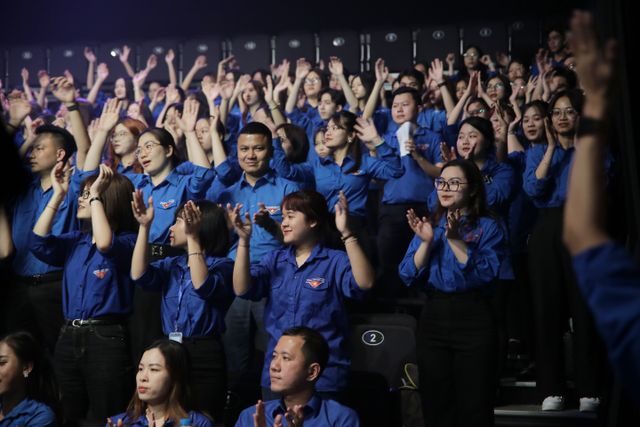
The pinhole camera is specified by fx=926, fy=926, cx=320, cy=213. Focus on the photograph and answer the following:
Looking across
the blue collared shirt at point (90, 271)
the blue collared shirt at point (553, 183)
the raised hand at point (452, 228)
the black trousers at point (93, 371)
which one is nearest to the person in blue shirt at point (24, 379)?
the black trousers at point (93, 371)

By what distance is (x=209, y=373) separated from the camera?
3.98 metres

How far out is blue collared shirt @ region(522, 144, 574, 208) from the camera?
178 inches

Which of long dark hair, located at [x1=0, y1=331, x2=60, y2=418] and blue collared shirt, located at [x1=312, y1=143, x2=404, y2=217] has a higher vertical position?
blue collared shirt, located at [x1=312, y1=143, x2=404, y2=217]

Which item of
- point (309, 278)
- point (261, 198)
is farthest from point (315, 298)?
point (261, 198)

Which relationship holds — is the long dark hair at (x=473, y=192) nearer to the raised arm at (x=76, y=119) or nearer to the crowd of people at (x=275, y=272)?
the crowd of people at (x=275, y=272)

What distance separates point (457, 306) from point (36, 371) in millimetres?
1795

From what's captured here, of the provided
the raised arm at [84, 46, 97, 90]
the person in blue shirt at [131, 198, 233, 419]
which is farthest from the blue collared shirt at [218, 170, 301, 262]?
the raised arm at [84, 46, 97, 90]

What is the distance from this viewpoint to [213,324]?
408 centimetres

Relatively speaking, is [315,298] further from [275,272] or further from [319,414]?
[319,414]

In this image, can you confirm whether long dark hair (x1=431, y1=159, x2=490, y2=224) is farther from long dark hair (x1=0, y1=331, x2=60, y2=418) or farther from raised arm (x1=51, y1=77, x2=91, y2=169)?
raised arm (x1=51, y1=77, x2=91, y2=169)

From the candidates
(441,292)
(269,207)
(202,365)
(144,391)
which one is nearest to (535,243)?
(441,292)

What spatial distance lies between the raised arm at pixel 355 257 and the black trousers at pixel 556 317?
3.13ft

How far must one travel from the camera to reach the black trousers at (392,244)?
5227 millimetres

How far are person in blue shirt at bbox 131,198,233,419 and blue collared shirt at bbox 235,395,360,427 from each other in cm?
43
